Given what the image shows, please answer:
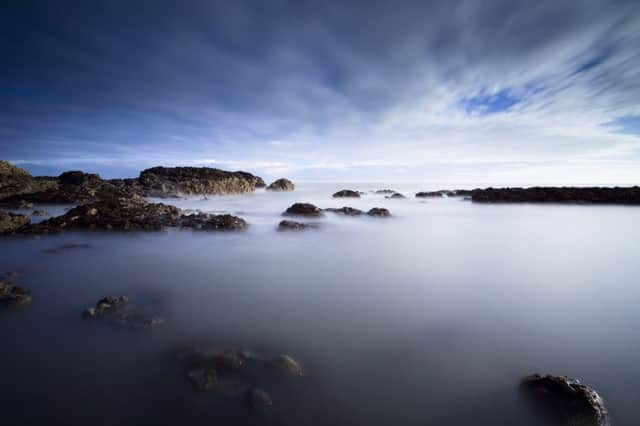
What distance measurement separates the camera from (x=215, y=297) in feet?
12.1

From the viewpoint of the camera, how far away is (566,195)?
1900cm

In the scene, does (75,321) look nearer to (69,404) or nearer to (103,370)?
(103,370)

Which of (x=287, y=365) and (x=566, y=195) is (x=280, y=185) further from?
(x=287, y=365)

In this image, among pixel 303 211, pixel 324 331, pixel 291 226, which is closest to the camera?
pixel 324 331

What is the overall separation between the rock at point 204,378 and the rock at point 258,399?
0.32 m

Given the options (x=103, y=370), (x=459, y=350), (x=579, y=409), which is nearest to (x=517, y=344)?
A: (x=459, y=350)

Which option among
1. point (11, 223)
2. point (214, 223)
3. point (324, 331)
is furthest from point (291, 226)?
point (11, 223)

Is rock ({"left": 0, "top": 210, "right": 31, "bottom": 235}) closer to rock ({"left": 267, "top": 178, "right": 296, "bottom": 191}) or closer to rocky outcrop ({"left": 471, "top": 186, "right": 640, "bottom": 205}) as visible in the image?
rocky outcrop ({"left": 471, "top": 186, "right": 640, "bottom": 205})

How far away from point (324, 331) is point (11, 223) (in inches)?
359

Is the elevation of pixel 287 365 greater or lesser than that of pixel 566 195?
lesser

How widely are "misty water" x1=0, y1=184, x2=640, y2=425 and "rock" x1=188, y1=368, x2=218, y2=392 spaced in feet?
0.26

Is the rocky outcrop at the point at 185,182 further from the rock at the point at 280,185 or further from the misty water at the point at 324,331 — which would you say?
the misty water at the point at 324,331

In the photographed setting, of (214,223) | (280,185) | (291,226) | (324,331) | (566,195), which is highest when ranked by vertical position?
(280,185)

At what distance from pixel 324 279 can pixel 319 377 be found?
2342 mm
